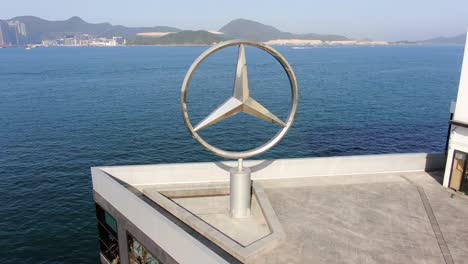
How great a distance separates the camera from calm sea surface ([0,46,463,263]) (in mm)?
33125

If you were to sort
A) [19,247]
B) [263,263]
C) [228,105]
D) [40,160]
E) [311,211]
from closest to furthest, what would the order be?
1. [263,263]
2. [228,105]
3. [311,211]
4. [19,247]
5. [40,160]

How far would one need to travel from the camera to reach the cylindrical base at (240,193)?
18297 mm

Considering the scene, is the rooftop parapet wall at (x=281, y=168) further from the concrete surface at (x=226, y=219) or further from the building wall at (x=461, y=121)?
the building wall at (x=461, y=121)

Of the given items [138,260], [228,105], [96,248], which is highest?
[228,105]

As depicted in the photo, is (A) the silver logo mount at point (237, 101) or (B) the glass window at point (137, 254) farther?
(B) the glass window at point (137, 254)

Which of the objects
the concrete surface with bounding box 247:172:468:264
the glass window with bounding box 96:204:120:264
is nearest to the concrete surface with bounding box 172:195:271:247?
the concrete surface with bounding box 247:172:468:264

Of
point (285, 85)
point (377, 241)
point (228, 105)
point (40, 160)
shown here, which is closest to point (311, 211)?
point (377, 241)

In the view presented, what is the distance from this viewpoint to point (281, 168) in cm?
2280

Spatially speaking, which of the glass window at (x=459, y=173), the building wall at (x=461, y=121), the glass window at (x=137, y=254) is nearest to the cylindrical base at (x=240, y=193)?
the glass window at (x=137, y=254)

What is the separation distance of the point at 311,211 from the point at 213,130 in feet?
134

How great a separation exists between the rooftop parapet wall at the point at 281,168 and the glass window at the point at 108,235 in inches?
92.9

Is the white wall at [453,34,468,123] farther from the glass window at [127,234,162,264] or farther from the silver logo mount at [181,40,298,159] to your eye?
the glass window at [127,234,162,264]

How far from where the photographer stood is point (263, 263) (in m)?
14.3

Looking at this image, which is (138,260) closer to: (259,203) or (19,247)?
(259,203)
